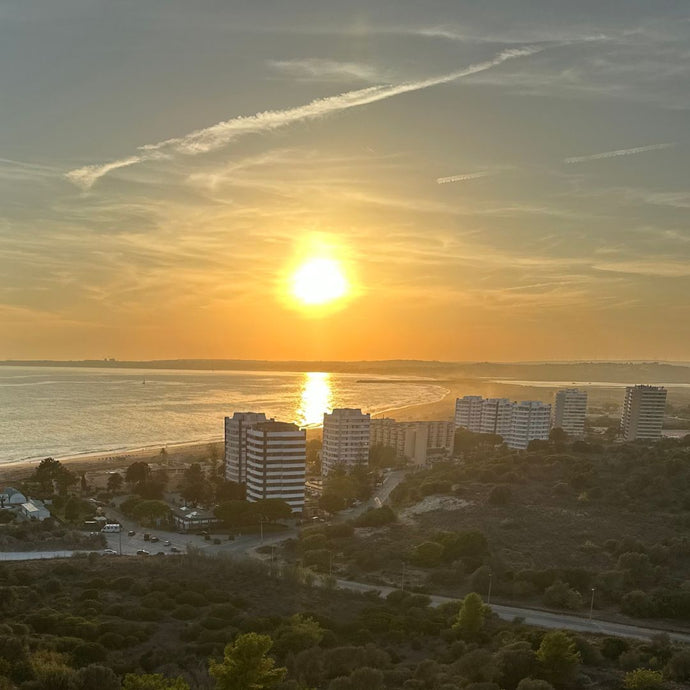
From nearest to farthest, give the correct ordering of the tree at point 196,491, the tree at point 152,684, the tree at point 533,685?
the tree at point 152,684 < the tree at point 533,685 < the tree at point 196,491

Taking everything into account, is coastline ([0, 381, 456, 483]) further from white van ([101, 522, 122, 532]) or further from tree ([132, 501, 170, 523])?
white van ([101, 522, 122, 532])

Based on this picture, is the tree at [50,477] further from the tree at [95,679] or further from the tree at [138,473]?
the tree at [95,679]

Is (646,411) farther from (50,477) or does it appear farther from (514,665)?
(514,665)

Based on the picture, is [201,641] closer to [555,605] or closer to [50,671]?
[50,671]

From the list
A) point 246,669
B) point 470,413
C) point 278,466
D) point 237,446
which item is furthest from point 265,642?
point 470,413

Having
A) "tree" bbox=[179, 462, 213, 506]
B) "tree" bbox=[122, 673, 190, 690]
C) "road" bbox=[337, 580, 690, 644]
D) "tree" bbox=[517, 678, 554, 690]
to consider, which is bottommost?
"tree" bbox=[179, 462, 213, 506]

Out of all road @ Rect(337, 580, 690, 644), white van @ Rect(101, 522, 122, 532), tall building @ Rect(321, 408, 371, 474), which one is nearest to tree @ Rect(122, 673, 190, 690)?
road @ Rect(337, 580, 690, 644)

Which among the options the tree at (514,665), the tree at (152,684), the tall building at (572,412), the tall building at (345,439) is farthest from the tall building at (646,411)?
the tree at (152,684)
